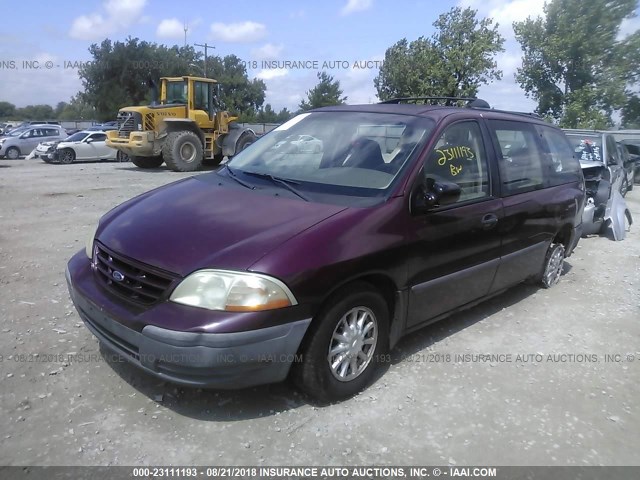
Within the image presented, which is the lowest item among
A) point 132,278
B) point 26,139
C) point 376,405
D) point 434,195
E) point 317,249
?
point 376,405

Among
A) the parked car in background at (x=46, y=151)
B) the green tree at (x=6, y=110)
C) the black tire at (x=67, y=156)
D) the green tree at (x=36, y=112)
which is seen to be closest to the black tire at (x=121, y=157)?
the black tire at (x=67, y=156)

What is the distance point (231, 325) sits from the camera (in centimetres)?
257

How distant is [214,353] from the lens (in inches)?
101

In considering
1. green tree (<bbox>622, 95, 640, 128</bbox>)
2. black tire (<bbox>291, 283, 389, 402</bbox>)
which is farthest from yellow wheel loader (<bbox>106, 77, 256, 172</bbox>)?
green tree (<bbox>622, 95, 640, 128</bbox>)

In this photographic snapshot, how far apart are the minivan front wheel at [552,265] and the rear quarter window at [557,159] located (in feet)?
2.27

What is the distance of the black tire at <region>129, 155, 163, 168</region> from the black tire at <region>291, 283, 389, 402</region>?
52.9ft

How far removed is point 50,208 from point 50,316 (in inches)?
222

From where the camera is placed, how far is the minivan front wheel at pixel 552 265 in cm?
531

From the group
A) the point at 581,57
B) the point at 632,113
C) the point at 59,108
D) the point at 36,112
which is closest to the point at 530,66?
the point at 581,57

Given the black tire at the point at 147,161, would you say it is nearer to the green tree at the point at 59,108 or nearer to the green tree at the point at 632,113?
the green tree at the point at 632,113

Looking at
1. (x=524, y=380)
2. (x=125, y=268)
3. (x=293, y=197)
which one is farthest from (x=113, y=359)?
(x=524, y=380)

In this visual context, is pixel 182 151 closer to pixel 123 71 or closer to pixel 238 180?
pixel 238 180

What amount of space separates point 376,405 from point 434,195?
138 centimetres

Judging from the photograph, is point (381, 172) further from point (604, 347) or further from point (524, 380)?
point (604, 347)
